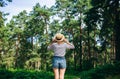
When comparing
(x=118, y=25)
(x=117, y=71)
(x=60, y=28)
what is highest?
(x=60, y=28)

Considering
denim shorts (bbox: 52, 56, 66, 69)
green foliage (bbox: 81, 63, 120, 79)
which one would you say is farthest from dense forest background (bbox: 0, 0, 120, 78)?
denim shorts (bbox: 52, 56, 66, 69)

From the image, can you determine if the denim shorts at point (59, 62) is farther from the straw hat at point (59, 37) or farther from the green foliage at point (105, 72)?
the green foliage at point (105, 72)

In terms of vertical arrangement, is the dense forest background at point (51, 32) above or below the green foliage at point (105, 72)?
above

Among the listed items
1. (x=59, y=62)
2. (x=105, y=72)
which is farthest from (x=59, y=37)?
(x=105, y=72)

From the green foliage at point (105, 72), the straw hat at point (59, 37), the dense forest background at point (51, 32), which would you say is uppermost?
the dense forest background at point (51, 32)

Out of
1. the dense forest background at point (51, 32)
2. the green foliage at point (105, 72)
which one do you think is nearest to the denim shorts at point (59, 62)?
the green foliage at point (105, 72)

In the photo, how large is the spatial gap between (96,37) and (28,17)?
19424mm

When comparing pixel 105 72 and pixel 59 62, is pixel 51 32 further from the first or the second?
pixel 59 62

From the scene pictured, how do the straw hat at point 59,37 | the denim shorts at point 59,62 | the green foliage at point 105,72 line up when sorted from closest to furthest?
the straw hat at point 59,37 → the denim shorts at point 59,62 → the green foliage at point 105,72

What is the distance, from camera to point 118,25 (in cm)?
→ 3136

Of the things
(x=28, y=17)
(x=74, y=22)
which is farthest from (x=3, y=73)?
(x=28, y=17)

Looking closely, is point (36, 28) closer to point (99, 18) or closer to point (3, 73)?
point (99, 18)

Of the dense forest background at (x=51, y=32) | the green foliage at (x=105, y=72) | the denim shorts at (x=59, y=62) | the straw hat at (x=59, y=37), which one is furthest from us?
the dense forest background at (x=51, y=32)

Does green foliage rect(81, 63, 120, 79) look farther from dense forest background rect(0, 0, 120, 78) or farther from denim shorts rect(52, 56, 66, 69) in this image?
dense forest background rect(0, 0, 120, 78)
